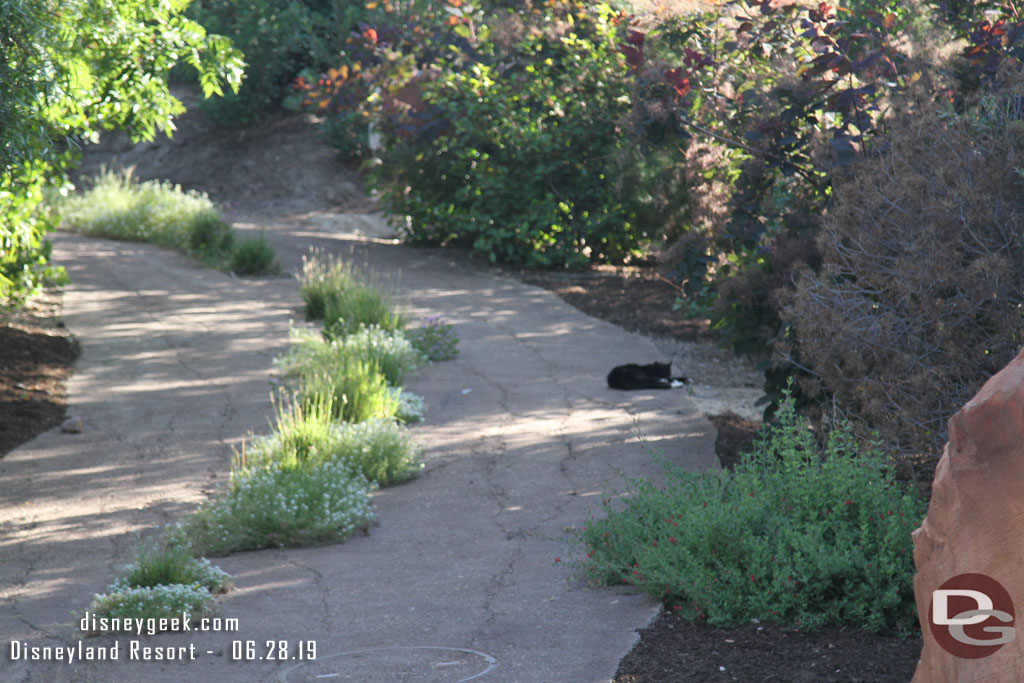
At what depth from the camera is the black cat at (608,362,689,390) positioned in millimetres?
7402

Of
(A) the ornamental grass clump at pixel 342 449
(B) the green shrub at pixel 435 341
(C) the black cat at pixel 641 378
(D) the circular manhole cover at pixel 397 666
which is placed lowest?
(D) the circular manhole cover at pixel 397 666

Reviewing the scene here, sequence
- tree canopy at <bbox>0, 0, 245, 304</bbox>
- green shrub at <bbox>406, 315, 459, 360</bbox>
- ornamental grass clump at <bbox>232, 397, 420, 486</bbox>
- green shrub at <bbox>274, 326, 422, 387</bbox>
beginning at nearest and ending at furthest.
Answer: tree canopy at <bbox>0, 0, 245, 304</bbox>
ornamental grass clump at <bbox>232, 397, 420, 486</bbox>
green shrub at <bbox>274, 326, 422, 387</bbox>
green shrub at <bbox>406, 315, 459, 360</bbox>

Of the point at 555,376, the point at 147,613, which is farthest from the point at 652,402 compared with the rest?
the point at 147,613

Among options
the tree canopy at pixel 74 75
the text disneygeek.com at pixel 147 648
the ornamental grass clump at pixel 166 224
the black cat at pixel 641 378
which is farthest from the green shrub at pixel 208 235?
the text disneygeek.com at pixel 147 648

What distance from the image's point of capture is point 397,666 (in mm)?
3486

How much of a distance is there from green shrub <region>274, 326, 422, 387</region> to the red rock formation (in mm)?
4946

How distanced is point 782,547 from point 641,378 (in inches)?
151

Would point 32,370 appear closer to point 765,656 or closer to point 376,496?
point 376,496

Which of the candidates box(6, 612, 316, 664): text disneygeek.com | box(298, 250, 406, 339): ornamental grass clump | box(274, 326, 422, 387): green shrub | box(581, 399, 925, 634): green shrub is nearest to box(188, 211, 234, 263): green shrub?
box(298, 250, 406, 339): ornamental grass clump

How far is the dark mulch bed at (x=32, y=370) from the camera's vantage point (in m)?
6.77

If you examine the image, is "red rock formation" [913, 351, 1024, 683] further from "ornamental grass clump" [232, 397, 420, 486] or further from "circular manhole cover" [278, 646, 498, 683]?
"ornamental grass clump" [232, 397, 420, 486]

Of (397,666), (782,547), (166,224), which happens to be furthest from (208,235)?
(782,547)

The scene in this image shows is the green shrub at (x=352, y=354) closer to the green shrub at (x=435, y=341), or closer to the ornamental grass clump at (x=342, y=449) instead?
the green shrub at (x=435, y=341)

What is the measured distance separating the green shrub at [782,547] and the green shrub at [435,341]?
416 centimetres
